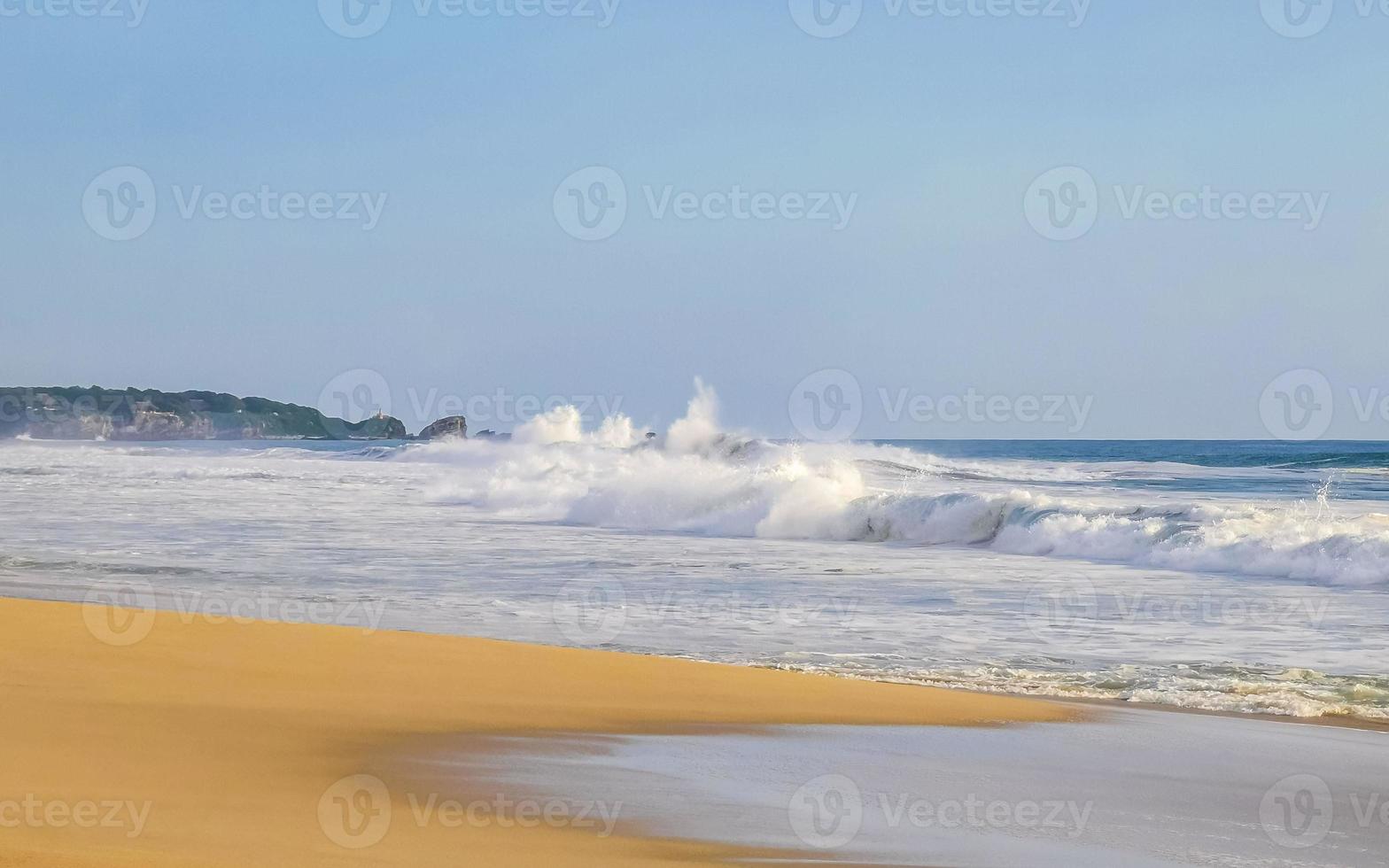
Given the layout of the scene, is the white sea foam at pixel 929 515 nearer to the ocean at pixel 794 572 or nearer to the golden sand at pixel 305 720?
the ocean at pixel 794 572

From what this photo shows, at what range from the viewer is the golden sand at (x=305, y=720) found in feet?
14.6

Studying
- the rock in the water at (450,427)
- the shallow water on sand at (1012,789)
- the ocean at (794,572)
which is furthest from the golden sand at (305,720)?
the rock in the water at (450,427)

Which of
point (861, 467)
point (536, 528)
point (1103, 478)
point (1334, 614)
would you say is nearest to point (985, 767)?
point (1334, 614)

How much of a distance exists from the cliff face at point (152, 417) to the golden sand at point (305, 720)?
116 m

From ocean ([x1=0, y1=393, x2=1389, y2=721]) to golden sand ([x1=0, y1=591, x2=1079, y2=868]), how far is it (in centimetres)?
124

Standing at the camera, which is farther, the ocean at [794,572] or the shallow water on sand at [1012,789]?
the ocean at [794,572]

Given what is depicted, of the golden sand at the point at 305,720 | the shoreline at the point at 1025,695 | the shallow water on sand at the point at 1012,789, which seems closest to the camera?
the golden sand at the point at 305,720

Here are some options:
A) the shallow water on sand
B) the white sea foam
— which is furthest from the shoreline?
the white sea foam

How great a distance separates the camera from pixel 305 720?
6.61 m

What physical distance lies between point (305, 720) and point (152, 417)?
13235 centimetres

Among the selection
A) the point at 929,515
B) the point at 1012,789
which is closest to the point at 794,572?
the point at 929,515

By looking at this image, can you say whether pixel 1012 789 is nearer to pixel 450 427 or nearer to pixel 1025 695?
pixel 1025 695

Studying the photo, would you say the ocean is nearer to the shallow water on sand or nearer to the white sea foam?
the white sea foam

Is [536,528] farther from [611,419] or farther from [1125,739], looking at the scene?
[611,419]
